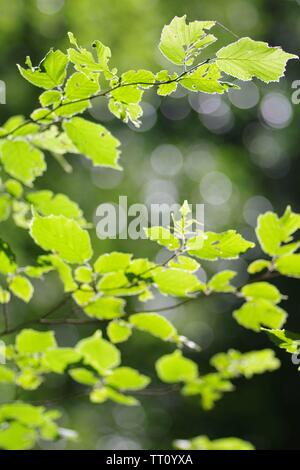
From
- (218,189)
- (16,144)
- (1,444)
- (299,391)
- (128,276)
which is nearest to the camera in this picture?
(128,276)

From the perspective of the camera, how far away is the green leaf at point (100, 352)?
120 cm

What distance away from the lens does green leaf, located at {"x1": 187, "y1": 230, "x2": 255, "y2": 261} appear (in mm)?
818

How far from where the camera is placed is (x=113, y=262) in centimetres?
91

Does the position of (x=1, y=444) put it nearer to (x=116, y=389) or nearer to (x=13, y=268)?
(x=116, y=389)

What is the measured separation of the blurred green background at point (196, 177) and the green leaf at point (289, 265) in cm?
475

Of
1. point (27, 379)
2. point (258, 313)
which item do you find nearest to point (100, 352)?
point (27, 379)

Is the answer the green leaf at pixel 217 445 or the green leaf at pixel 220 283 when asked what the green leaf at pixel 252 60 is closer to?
the green leaf at pixel 220 283

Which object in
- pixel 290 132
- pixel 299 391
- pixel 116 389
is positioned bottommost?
pixel 299 391

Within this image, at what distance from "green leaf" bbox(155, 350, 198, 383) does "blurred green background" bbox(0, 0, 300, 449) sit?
14.2 ft

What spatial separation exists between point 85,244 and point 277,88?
7235 millimetres

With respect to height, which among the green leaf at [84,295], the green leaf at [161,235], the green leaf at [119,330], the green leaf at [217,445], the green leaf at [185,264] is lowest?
the green leaf at [217,445]

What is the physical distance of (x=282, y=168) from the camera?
778 centimetres

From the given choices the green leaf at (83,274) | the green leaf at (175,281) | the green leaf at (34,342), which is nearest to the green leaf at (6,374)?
the green leaf at (34,342)
